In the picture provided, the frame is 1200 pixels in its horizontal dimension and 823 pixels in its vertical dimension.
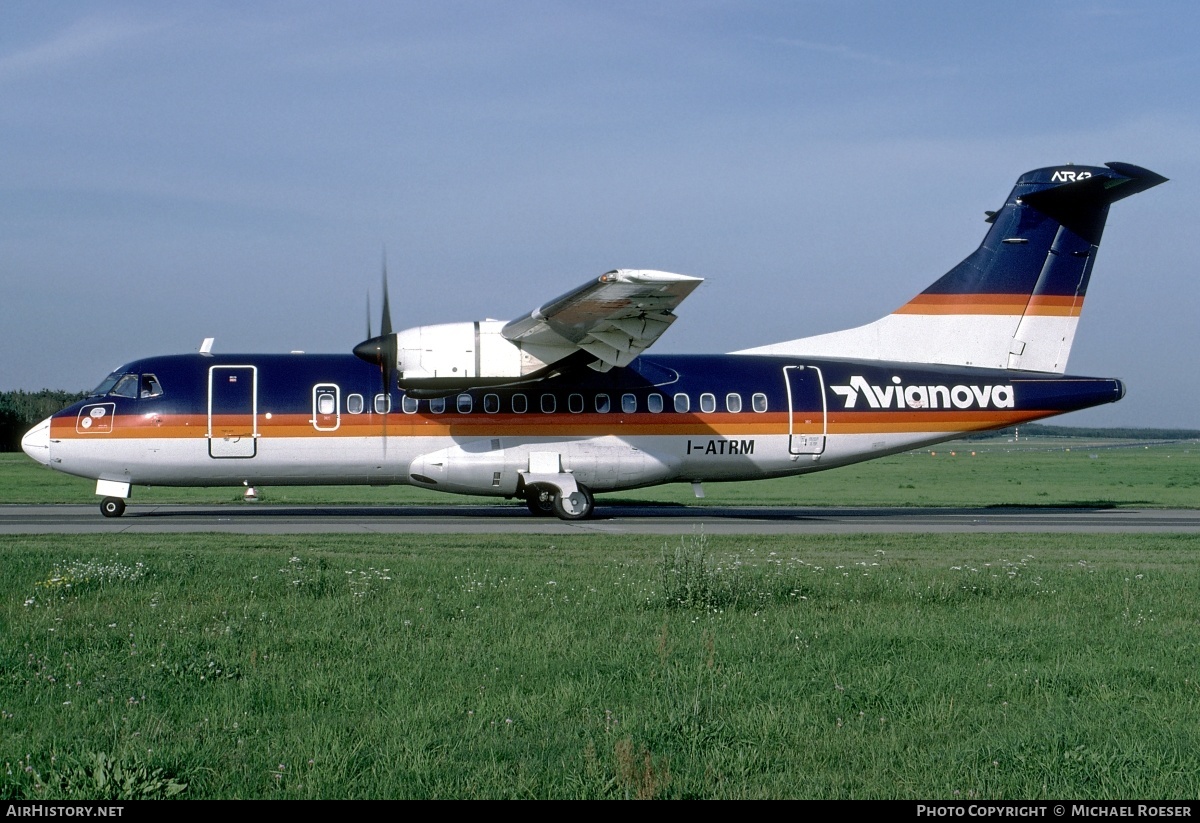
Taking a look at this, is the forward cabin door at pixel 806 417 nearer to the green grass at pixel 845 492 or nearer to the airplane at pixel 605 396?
the airplane at pixel 605 396

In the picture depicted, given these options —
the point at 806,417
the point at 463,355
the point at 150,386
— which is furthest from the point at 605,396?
the point at 150,386

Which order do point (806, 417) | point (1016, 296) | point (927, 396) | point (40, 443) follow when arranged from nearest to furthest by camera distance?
point (40, 443)
point (806, 417)
point (927, 396)
point (1016, 296)

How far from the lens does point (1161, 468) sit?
58031 millimetres

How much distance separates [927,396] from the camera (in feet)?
75.9

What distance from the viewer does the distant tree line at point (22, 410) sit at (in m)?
64.4

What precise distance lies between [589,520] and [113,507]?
9934 mm

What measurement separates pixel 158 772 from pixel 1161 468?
205 ft

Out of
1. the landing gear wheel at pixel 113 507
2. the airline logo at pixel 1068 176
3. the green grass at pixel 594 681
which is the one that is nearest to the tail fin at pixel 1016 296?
the airline logo at pixel 1068 176

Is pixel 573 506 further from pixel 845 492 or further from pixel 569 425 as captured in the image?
pixel 845 492

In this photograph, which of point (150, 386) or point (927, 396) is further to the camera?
point (927, 396)

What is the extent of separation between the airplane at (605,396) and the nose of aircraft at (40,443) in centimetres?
3
